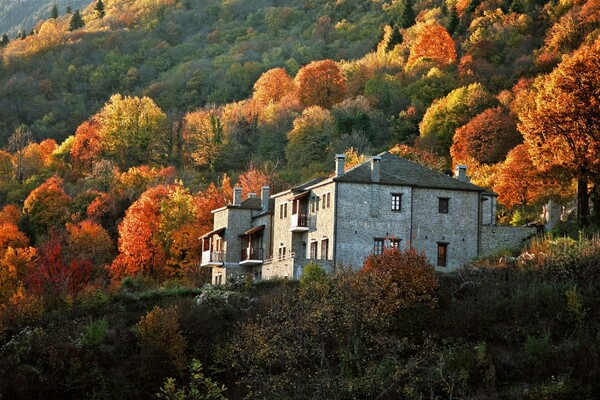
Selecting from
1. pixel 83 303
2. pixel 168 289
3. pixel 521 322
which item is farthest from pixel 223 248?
pixel 521 322

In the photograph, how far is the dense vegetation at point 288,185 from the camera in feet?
169

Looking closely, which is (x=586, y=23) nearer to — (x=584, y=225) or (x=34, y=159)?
(x=584, y=225)

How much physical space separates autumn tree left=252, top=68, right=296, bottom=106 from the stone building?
74.1 metres

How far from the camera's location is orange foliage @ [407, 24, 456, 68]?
444 feet

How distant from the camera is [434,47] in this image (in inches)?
5379

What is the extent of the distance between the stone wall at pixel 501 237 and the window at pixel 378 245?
6156 mm

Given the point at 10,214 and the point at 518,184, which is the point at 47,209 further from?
the point at 518,184

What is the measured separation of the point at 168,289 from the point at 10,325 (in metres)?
10.0

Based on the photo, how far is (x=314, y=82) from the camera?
13688 centimetres

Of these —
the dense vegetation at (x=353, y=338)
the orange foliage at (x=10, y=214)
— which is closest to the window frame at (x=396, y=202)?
the dense vegetation at (x=353, y=338)

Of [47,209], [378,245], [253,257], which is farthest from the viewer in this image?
[47,209]

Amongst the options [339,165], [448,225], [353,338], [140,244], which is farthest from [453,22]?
[353,338]

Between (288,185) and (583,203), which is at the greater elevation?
(288,185)

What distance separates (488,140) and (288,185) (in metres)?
17.8
